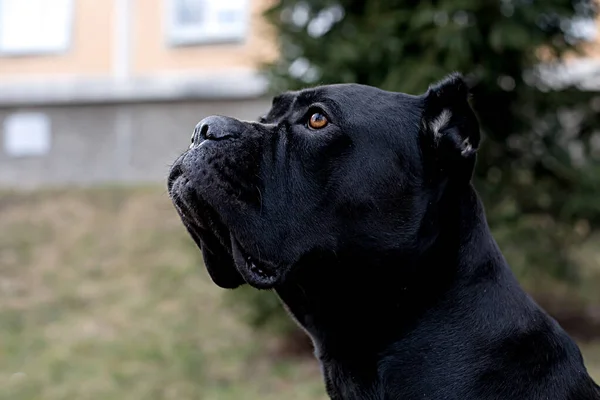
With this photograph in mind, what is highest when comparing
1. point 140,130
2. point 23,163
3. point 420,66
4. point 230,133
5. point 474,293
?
point 230,133

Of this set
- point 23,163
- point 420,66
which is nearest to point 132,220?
point 23,163

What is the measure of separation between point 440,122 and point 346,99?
0.32m

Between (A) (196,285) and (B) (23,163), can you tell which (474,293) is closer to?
(A) (196,285)

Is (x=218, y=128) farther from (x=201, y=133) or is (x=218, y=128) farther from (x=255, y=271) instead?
(x=255, y=271)

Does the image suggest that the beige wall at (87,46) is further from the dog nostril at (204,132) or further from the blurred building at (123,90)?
the dog nostril at (204,132)

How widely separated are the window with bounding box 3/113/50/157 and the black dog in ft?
34.9

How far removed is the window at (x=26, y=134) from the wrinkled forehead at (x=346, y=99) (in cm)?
1056

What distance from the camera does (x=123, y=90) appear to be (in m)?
12.3

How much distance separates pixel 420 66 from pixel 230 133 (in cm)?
386

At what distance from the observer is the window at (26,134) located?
1252cm

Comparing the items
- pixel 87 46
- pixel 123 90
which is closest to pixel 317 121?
pixel 123 90

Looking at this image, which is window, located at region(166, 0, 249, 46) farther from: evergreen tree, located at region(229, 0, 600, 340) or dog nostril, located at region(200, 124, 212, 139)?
dog nostril, located at region(200, 124, 212, 139)

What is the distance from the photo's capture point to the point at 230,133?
247cm

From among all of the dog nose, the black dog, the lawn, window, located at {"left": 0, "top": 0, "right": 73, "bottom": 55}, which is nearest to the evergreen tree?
the lawn
